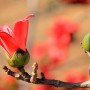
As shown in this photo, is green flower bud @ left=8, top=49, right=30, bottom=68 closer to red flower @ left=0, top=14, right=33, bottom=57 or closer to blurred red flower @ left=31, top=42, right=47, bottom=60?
red flower @ left=0, top=14, right=33, bottom=57

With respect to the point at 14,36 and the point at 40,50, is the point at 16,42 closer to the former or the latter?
the point at 14,36

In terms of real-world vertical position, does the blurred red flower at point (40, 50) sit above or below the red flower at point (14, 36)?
below

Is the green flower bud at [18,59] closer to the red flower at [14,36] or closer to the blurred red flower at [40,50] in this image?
the red flower at [14,36]

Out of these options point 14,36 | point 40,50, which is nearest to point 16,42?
point 14,36

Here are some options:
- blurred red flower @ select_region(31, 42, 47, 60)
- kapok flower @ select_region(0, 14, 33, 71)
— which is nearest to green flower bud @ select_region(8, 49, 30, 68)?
kapok flower @ select_region(0, 14, 33, 71)

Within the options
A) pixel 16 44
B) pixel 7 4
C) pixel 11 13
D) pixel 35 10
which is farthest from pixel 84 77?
pixel 7 4

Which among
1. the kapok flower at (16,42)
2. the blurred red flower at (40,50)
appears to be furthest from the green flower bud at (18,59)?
the blurred red flower at (40,50)

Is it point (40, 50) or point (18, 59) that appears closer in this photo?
point (18, 59)

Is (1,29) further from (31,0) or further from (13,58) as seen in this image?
(31,0)
